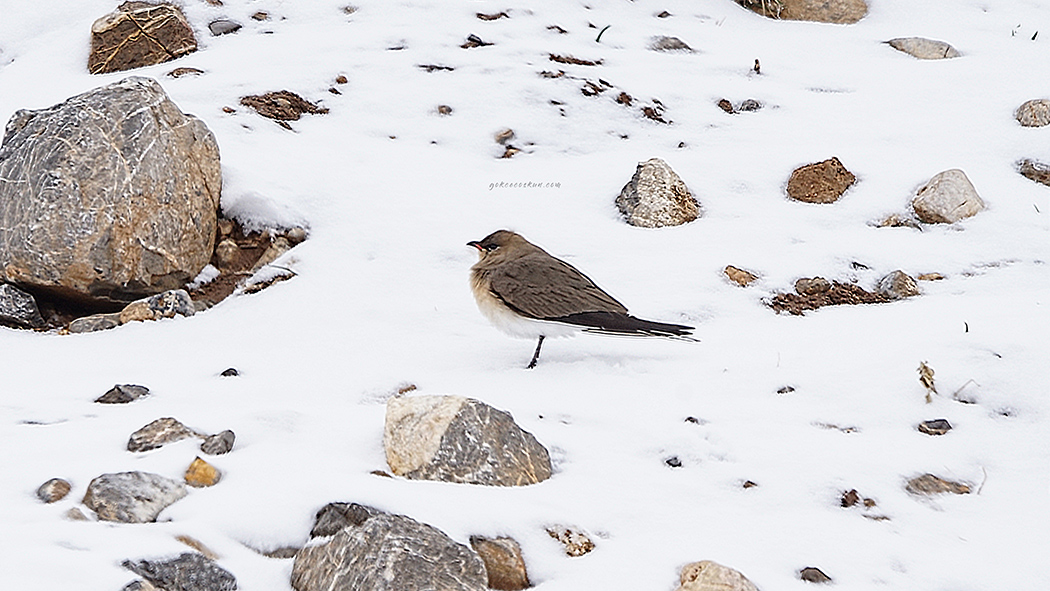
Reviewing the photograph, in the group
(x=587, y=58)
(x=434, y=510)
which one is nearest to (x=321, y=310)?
(x=434, y=510)

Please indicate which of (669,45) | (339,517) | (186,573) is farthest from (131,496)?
(669,45)

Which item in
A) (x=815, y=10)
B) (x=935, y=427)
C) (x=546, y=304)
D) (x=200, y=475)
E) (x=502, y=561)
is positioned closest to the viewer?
(x=502, y=561)

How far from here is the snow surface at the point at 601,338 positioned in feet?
10.1

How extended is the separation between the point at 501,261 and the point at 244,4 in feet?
17.0

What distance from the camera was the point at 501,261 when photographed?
511 centimetres

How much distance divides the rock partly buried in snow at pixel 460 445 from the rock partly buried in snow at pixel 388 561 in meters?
0.55

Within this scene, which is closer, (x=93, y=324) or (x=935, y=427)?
(x=935, y=427)

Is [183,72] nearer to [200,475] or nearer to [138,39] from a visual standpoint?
[138,39]

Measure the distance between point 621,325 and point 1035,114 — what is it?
15.5ft

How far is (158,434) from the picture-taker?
3.46m

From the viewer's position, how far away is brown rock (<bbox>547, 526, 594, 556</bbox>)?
301cm

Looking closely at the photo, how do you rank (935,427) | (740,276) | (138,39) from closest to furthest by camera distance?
(935,427), (740,276), (138,39)

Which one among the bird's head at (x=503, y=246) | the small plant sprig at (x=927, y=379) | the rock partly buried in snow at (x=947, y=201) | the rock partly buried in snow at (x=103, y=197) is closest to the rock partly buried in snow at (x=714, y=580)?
the small plant sprig at (x=927, y=379)

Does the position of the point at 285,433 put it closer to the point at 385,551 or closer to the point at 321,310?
the point at 385,551
